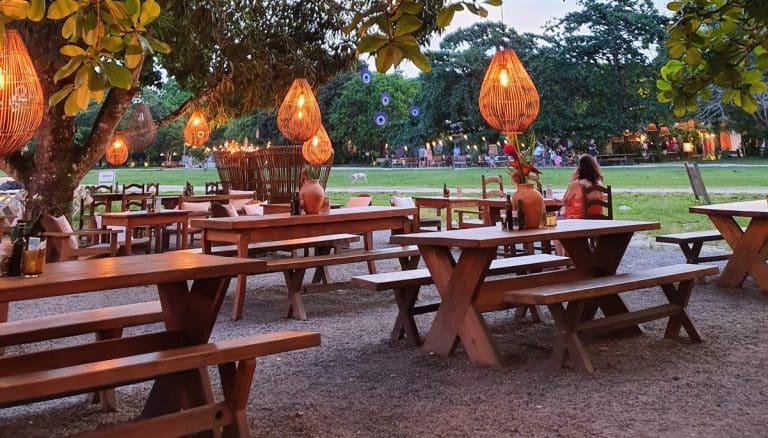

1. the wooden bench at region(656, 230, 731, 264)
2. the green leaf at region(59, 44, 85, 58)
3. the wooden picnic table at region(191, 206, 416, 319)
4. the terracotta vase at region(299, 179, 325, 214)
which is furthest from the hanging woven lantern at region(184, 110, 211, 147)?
the green leaf at region(59, 44, 85, 58)

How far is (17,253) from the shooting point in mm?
2832

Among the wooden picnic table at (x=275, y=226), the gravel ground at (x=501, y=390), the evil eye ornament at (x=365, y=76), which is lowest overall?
the gravel ground at (x=501, y=390)

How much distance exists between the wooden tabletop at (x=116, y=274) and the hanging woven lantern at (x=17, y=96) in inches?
23.4

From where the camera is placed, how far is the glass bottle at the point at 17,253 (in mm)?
2834

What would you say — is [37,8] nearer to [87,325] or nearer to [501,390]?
[87,325]

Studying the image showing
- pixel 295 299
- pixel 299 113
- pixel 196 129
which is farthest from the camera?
pixel 196 129

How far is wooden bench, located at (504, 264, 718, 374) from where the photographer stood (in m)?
3.90

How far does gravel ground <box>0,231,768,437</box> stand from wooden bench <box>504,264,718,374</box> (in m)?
0.12

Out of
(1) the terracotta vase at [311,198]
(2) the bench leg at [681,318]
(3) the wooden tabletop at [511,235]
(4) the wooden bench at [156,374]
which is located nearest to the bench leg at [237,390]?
(4) the wooden bench at [156,374]

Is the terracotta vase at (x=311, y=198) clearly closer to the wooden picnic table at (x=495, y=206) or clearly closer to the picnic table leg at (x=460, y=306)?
the picnic table leg at (x=460, y=306)

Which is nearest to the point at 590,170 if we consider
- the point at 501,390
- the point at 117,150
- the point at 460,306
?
the point at 460,306

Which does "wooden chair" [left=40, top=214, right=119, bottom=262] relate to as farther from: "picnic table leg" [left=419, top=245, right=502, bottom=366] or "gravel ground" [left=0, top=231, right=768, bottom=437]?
"picnic table leg" [left=419, top=245, right=502, bottom=366]

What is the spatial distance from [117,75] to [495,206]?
7.28 meters

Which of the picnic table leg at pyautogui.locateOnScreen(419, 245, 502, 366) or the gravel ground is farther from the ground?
the picnic table leg at pyautogui.locateOnScreen(419, 245, 502, 366)
